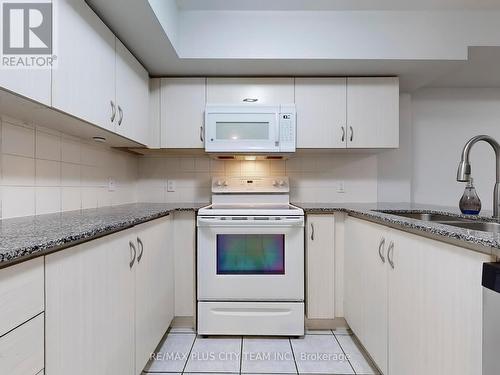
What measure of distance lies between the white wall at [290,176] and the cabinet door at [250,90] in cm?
59

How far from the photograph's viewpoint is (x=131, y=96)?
1965 mm

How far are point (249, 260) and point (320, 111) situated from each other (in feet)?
4.25

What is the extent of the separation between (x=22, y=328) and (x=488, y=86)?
3836mm

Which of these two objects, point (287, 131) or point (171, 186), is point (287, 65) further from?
point (171, 186)

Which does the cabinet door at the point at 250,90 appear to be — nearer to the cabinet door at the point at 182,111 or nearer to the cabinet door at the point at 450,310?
the cabinet door at the point at 182,111

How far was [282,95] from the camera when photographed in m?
2.39

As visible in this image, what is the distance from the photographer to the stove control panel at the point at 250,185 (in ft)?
8.62

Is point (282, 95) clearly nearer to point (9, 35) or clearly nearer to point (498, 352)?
point (9, 35)

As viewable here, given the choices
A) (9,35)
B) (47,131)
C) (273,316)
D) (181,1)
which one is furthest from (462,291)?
(181,1)

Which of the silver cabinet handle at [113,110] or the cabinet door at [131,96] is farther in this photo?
the cabinet door at [131,96]

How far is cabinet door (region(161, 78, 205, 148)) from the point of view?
2.40 metres

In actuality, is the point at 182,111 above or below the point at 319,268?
above

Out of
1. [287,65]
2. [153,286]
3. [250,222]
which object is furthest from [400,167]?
[153,286]

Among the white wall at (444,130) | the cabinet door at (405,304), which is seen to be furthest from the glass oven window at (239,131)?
the white wall at (444,130)
